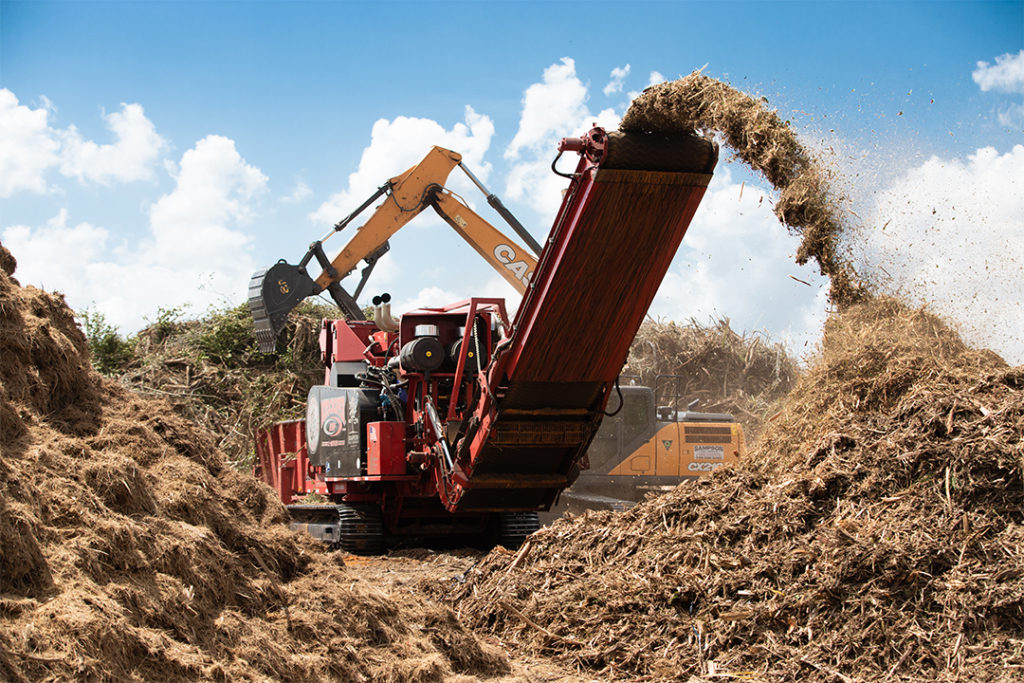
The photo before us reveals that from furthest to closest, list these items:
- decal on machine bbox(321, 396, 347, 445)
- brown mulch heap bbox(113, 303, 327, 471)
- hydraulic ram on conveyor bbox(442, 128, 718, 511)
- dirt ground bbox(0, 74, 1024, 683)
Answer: brown mulch heap bbox(113, 303, 327, 471), decal on machine bbox(321, 396, 347, 445), hydraulic ram on conveyor bbox(442, 128, 718, 511), dirt ground bbox(0, 74, 1024, 683)

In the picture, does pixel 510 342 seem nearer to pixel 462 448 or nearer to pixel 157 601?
pixel 462 448

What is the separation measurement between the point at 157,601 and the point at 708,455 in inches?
376

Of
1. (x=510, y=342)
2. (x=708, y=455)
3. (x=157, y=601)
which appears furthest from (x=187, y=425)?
(x=708, y=455)

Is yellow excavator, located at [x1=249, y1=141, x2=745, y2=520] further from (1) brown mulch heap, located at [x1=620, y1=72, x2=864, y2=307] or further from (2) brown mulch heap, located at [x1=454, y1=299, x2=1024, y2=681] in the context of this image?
(1) brown mulch heap, located at [x1=620, y1=72, x2=864, y2=307]

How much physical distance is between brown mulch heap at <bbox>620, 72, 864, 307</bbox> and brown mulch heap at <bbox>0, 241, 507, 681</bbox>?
10.6 feet

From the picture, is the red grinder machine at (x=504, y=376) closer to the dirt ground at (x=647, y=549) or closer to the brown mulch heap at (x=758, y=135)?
the brown mulch heap at (x=758, y=135)

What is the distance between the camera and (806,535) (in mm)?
5270

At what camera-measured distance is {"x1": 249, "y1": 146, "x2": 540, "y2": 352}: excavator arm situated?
1142 cm

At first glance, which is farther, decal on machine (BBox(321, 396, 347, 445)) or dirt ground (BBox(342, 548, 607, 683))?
decal on machine (BBox(321, 396, 347, 445))

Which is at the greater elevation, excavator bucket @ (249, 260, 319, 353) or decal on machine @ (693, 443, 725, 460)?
excavator bucket @ (249, 260, 319, 353)

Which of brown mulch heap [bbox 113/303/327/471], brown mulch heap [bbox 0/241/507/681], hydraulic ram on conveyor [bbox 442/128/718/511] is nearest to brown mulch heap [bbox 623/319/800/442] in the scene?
brown mulch heap [bbox 113/303/327/471]

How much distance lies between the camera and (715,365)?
19594mm

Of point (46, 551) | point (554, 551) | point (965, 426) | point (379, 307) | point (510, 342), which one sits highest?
point (379, 307)

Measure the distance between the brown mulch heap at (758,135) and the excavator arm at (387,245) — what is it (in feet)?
18.7
